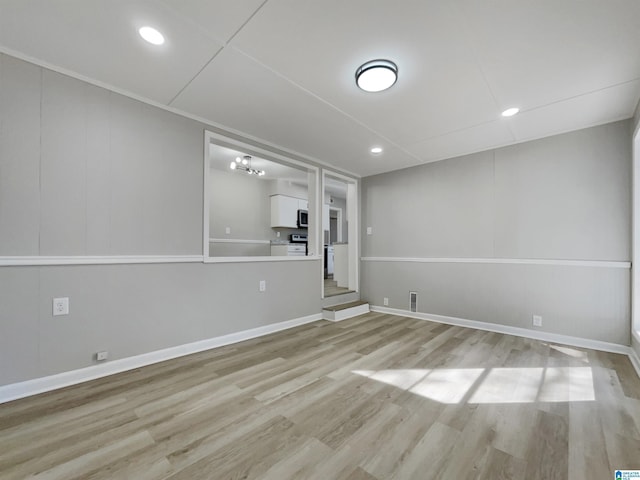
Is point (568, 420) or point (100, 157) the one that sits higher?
point (100, 157)

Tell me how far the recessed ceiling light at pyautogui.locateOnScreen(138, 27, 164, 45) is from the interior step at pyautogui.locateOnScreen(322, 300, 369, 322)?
361 centimetres

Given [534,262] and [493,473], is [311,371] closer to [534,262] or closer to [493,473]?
[493,473]

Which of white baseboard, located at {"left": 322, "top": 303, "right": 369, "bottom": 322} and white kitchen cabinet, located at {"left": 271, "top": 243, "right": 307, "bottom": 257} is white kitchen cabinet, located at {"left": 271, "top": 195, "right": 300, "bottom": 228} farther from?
Result: white baseboard, located at {"left": 322, "top": 303, "right": 369, "bottom": 322}

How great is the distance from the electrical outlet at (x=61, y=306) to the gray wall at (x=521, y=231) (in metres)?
4.07

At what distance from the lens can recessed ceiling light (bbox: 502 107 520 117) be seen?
8.91 ft

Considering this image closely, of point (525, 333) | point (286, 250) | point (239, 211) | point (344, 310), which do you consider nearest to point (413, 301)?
point (344, 310)

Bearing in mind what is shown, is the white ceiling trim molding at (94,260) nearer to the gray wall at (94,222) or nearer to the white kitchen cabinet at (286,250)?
the gray wall at (94,222)

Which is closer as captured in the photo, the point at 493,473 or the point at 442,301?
the point at 493,473

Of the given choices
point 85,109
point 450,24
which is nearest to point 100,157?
point 85,109

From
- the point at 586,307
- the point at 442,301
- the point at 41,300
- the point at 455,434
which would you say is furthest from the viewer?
the point at 442,301

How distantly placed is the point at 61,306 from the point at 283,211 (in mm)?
4508

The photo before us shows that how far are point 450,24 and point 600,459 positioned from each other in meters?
2.56

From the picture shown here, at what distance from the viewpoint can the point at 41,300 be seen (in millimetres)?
2066

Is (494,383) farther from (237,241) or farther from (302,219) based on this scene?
(302,219)
